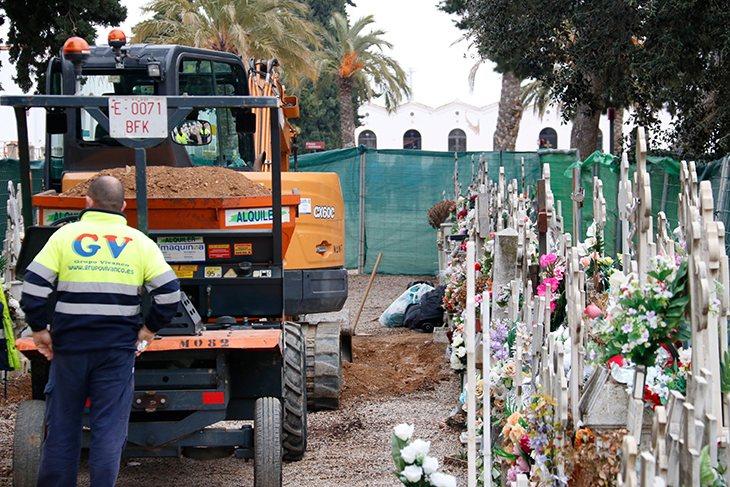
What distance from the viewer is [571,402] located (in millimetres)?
2930

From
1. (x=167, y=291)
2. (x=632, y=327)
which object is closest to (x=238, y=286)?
(x=167, y=291)

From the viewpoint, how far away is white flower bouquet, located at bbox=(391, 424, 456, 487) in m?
2.80

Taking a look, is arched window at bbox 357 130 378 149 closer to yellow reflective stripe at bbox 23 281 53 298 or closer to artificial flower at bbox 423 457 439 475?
yellow reflective stripe at bbox 23 281 53 298

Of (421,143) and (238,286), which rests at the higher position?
(421,143)

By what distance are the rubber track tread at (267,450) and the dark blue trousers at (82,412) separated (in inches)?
32.6

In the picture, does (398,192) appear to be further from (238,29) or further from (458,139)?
(458,139)

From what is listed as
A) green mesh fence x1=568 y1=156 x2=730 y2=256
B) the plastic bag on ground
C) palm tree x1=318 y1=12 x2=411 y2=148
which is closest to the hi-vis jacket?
green mesh fence x1=568 y1=156 x2=730 y2=256

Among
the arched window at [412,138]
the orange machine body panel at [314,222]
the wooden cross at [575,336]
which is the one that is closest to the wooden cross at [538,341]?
the wooden cross at [575,336]

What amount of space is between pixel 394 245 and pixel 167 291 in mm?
12444

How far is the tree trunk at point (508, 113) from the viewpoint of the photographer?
21.9m

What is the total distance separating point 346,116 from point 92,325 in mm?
25435

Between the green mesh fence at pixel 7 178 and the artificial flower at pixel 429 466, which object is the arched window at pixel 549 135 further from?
the artificial flower at pixel 429 466

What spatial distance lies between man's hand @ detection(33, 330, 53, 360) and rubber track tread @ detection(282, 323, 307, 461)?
171 centimetres

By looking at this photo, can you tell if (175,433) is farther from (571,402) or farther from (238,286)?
(571,402)
